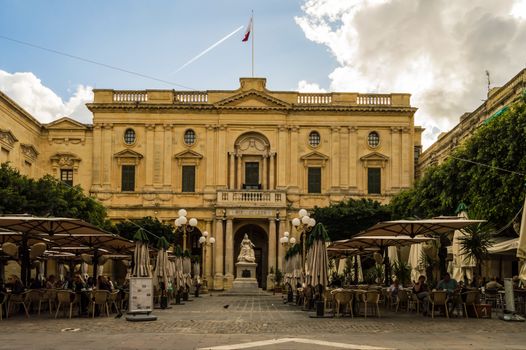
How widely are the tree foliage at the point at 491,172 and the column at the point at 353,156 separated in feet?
67.9

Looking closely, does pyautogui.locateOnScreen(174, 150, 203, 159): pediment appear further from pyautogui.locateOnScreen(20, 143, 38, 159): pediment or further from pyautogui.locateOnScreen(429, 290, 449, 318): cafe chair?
pyautogui.locateOnScreen(429, 290, 449, 318): cafe chair

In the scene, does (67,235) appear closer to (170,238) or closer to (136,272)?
(136,272)

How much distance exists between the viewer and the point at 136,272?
23.8m

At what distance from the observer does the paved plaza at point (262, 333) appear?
13.4 meters

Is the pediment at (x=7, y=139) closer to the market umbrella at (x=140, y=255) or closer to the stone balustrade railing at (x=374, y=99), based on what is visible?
the stone balustrade railing at (x=374, y=99)

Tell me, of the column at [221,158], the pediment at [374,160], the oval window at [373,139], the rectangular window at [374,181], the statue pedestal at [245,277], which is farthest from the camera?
the oval window at [373,139]

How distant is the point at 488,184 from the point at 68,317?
16.5 meters

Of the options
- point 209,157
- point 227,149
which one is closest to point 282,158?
point 227,149

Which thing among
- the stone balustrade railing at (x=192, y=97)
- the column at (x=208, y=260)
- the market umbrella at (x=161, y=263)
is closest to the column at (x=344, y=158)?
the column at (x=208, y=260)

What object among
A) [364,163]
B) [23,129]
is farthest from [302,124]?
[23,129]

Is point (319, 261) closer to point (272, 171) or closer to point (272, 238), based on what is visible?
point (272, 238)

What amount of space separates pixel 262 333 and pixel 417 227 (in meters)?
8.42

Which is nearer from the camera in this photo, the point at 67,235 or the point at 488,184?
the point at 67,235

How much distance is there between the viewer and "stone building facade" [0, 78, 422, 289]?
55188 millimetres
